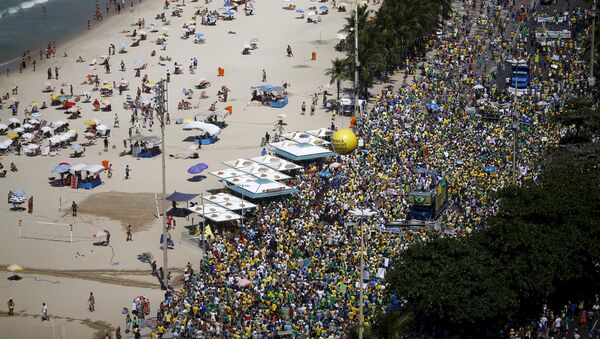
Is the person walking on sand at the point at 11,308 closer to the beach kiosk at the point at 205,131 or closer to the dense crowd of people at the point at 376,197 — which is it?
the dense crowd of people at the point at 376,197

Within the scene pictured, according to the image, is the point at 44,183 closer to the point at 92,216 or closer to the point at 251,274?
the point at 92,216

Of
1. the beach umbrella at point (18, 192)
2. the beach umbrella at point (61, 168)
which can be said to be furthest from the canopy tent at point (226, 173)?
the beach umbrella at point (18, 192)

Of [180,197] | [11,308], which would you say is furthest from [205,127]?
[11,308]

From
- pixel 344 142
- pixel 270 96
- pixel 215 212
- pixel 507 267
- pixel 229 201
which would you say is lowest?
pixel 215 212

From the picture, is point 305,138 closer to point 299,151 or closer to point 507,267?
point 299,151

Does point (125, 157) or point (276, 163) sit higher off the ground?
point (276, 163)

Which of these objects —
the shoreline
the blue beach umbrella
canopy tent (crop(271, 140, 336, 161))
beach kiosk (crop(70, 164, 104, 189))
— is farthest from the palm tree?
the shoreline

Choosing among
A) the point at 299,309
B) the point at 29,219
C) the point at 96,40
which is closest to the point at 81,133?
the point at 29,219

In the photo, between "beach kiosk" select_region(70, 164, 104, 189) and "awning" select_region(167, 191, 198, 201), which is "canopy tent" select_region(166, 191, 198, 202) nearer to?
"awning" select_region(167, 191, 198, 201)
